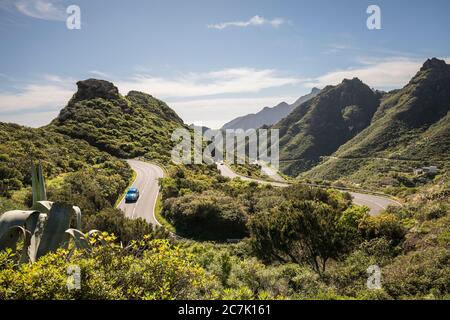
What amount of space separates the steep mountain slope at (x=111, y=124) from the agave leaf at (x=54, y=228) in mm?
57544

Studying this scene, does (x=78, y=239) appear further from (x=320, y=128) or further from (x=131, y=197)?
(x=320, y=128)

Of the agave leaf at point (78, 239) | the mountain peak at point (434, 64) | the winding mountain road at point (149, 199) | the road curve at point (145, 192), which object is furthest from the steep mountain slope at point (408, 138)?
the agave leaf at point (78, 239)

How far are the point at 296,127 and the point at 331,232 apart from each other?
17177 centimetres

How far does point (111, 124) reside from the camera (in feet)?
247

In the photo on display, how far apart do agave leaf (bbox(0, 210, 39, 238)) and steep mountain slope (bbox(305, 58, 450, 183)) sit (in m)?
83.8

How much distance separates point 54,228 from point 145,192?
107 feet

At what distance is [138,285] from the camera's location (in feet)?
21.5

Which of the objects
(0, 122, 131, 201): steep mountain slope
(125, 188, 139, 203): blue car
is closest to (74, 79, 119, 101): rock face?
(0, 122, 131, 201): steep mountain slope

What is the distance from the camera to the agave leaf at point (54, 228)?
7.37 m

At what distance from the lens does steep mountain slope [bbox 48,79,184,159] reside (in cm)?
6450

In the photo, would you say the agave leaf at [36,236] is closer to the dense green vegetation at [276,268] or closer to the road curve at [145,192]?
the dense green vegetation at [276,268]

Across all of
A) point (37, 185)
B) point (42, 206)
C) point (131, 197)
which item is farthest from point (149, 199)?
point (42, 206)
